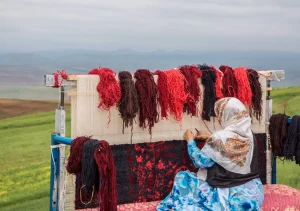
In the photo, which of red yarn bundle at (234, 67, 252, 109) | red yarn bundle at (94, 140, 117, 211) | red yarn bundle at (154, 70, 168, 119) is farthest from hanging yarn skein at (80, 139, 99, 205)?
red yarn bundle at (234, 67, 252, 109)

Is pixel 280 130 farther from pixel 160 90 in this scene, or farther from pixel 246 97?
pixel 160 90

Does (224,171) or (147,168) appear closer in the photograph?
(224,171)

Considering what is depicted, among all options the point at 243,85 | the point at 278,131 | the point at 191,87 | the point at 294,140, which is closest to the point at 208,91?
the point at 191,87

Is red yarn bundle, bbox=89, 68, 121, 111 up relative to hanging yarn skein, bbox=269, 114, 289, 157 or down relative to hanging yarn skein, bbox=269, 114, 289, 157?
up

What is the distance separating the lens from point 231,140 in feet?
13.1

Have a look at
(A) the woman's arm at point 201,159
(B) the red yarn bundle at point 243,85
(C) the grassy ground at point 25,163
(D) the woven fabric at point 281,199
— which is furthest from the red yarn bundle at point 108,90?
(C) the grassy ground at point 25,163

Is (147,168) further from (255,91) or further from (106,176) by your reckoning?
(255,91)

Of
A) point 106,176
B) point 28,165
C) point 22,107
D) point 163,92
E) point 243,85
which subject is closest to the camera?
point 106,176

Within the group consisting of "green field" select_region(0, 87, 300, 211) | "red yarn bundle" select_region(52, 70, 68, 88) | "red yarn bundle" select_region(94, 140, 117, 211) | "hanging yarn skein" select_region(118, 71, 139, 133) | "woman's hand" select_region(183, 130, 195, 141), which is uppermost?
"red yarn bundle" select_region(52, 70, 68, 88)

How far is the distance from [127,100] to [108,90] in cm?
18

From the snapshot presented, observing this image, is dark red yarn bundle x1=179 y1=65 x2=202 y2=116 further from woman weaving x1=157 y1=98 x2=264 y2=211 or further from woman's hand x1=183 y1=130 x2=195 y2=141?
woman weaving x1=157 y1=98 x2=264 y2=211

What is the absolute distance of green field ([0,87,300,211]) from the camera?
258 inches

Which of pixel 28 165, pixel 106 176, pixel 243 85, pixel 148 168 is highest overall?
pixel 243 85

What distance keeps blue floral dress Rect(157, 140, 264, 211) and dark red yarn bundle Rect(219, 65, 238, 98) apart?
822 millimetres
